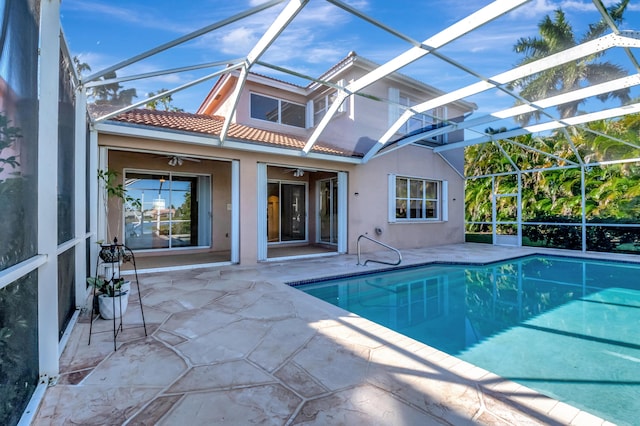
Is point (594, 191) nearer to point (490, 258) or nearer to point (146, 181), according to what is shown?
point (490, 258)

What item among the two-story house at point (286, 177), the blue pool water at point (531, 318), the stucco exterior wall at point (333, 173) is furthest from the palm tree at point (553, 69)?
the blue pool water at point (531, 318)

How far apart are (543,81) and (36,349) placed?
19670 mm

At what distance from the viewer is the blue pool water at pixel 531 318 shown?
3.26 metres

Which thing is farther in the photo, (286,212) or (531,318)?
(286,212)

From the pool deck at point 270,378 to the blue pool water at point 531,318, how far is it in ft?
3.24

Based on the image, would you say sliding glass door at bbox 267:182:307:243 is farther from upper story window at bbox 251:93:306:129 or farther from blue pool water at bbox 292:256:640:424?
blue pool water at bbox 292:256:640:424

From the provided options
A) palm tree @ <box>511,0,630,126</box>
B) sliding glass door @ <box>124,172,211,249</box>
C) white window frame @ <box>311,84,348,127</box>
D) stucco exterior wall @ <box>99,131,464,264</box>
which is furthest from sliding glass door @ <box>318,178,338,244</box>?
palm tree @ <box>511,0,630,126</box>

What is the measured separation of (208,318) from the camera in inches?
169

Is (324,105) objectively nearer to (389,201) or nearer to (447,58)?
(389,201)

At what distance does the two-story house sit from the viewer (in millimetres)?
8234

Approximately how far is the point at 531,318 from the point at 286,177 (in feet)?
31.3

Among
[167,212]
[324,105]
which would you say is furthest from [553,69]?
[167,212]

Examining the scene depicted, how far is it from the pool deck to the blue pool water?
0.99 metres

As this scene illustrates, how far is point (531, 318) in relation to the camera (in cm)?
518
